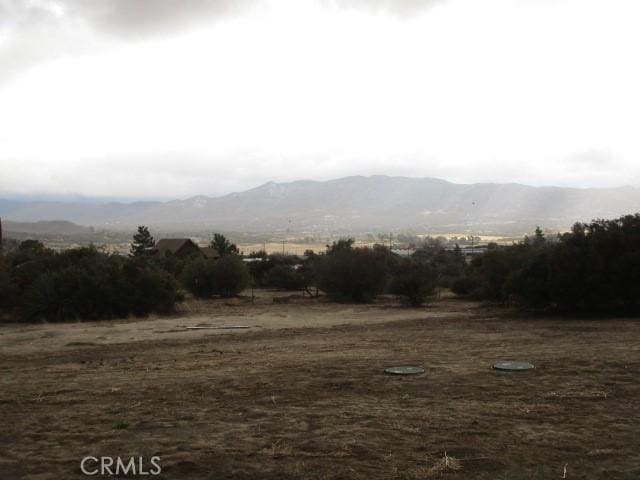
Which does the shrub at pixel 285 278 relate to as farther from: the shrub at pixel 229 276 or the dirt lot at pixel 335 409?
the dirt lot at pixel 335 409

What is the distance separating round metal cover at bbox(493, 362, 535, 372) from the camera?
11523 mm

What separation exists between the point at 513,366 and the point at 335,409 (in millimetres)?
4694

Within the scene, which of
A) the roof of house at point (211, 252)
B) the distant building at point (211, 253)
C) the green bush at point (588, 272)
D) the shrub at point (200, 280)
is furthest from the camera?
the roof of house at point (211, 252)

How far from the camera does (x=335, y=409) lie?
29.0 ft

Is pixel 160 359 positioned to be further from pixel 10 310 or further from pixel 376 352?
pixel 10 310

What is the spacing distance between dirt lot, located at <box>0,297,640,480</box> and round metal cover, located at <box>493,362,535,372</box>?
1.08 ft

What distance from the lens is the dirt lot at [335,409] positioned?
6406mm

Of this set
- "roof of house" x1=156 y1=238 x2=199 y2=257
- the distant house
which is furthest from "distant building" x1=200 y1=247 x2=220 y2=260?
"roof of house" x1=156 y1=238 x2=199 y2=257

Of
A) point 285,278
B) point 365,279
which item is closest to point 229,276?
point 285,278

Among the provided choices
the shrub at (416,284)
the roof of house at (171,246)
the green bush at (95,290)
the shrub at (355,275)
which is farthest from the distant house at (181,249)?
the shrub at (416,284)

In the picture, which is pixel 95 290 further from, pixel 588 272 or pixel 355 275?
pixel 588 272

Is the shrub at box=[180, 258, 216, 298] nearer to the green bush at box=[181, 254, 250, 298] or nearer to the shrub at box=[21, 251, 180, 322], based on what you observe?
the green bush at box=[181, 254, 250, 298]

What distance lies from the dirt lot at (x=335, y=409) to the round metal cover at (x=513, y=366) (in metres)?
0.33

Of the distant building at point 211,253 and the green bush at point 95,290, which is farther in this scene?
the distant building at point 211,253
